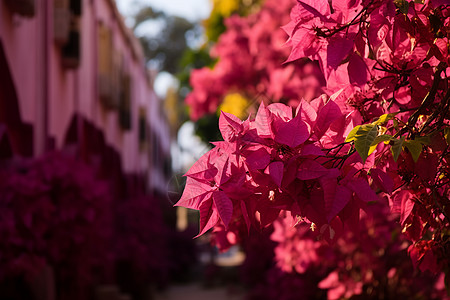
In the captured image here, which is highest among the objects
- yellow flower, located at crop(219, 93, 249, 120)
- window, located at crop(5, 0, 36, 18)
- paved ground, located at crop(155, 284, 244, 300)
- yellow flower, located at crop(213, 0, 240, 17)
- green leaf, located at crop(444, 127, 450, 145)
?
yellow flower, located at crop(213, 0, 240, 17)

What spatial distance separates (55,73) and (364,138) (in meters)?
7.12

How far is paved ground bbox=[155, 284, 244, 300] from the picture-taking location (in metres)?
15.6

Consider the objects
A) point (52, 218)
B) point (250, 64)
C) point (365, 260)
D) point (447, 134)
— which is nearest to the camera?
point (447, 134)

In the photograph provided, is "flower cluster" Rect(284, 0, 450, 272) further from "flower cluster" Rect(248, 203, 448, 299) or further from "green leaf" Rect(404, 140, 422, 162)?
"flower cluster" Rect(248, 203, 448, 299)

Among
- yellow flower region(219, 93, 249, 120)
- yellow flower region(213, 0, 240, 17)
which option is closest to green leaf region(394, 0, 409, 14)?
yellow flower region(219, 93, 249, 120)

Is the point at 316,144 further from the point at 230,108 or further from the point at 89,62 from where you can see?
the point at 89,62

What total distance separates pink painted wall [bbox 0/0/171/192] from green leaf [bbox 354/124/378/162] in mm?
4825

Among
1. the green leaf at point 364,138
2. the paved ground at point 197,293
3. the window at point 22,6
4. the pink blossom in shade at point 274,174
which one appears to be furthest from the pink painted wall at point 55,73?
the green leaf at point 364,138

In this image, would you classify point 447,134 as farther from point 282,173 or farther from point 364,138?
point 282,173

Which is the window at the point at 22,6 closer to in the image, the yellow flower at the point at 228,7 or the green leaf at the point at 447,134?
the green leaf at the point at 447,134

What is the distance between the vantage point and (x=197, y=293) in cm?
1814

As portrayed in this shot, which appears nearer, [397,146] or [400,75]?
[397,146]

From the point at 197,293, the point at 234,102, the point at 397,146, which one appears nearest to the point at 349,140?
the point at 397,146

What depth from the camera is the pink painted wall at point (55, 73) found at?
21.2 ft
